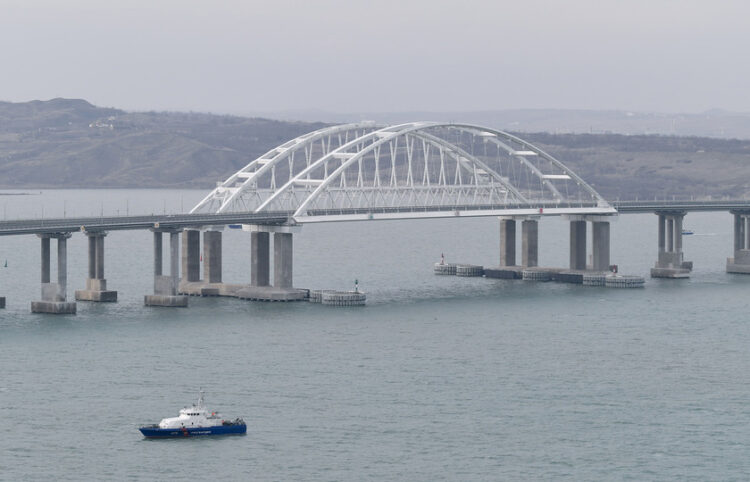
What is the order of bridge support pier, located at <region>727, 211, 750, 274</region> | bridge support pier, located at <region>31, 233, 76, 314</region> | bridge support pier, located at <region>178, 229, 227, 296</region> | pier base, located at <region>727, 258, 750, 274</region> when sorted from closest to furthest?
bridge support pier, located at <region>31, 233, 76, 314</region> → bridge support pier, located at <region>178, 229, 227, 296</region> → pier base, located at <region>727, 258, 750, 274</region> → bridge support pier, located at <region>727, 211, 750, 274</region>

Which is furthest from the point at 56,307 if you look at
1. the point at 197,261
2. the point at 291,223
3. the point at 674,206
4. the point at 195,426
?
the point at 674,206

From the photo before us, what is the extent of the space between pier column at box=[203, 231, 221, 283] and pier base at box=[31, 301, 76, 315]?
18569mm

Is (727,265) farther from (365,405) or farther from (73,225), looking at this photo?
(365,405)

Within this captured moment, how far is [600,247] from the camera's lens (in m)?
148

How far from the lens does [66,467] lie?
6469 cm

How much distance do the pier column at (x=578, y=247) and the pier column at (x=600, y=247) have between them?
1.05 metres

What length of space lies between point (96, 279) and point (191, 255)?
10.2 m

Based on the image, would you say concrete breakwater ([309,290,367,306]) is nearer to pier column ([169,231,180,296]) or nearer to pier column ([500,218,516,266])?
pier column ([169,231,180,296])

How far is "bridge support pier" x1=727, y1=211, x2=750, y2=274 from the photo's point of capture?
6220 inches

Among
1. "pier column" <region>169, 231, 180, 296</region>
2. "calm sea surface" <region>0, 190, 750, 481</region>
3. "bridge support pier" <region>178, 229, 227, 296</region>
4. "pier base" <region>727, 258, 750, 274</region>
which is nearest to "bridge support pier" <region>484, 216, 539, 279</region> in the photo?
"calm sea surface" <region>0, 190, 750, 481</region>

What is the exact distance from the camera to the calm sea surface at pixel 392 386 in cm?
6656

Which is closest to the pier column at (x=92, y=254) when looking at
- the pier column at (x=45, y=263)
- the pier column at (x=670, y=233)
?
the pier column at (x=45, y=263)

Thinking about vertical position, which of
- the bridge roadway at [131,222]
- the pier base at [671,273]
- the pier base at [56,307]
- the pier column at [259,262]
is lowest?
the pier base at [56,307]

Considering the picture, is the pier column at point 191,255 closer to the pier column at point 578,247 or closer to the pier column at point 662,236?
the pier column at point 578,247
